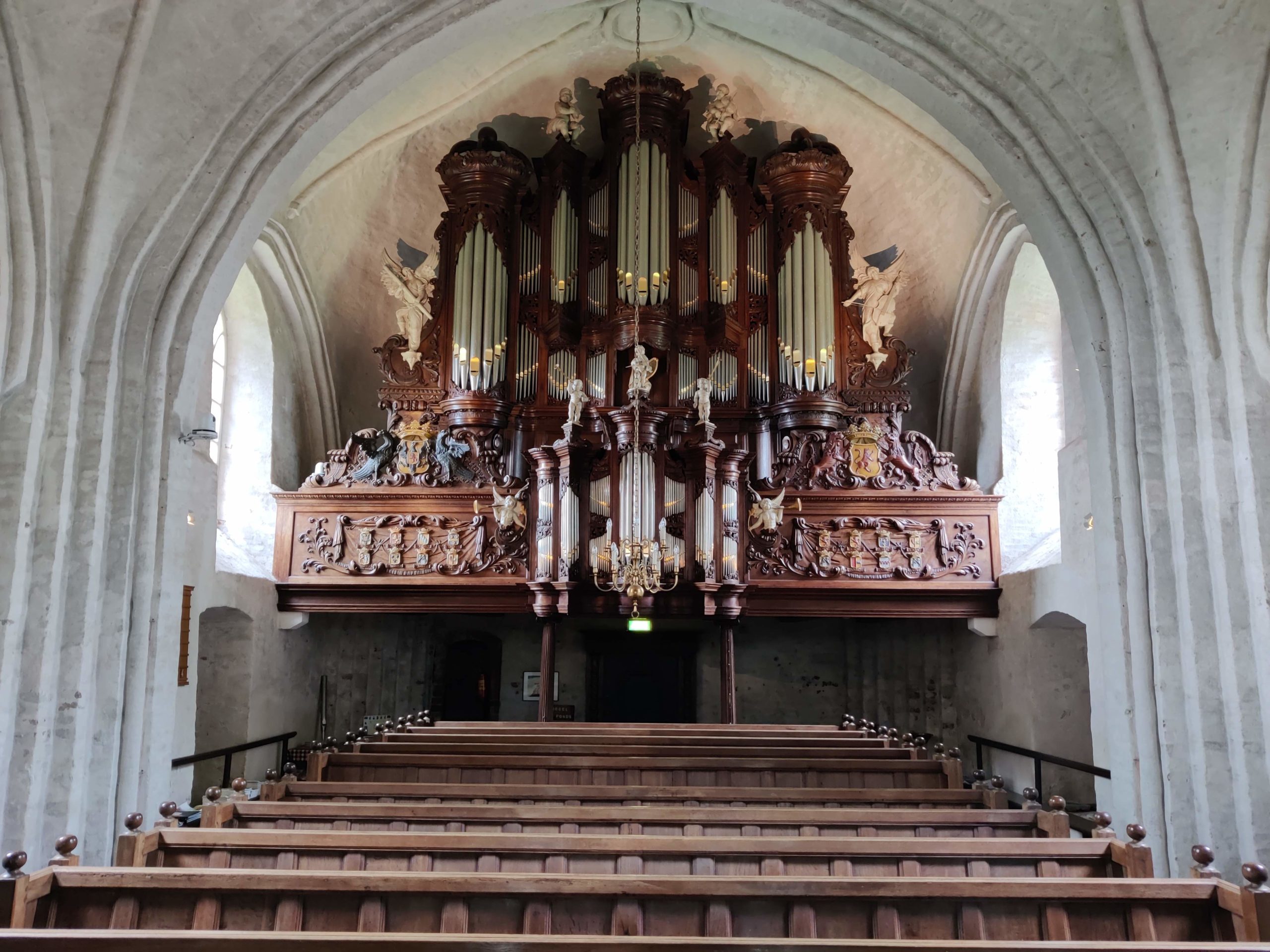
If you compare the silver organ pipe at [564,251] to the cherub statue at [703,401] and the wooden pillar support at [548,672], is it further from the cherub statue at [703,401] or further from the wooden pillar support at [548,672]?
the wooden pillar support at [548,672]

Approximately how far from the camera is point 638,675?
42.3 ft

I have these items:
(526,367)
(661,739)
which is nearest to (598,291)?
(526,367)

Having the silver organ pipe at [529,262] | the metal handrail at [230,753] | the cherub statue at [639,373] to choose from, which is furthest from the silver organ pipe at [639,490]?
the metal handrail at [230,753]

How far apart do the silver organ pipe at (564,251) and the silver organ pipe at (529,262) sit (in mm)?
182

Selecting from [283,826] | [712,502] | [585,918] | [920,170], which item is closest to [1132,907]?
[585,918]

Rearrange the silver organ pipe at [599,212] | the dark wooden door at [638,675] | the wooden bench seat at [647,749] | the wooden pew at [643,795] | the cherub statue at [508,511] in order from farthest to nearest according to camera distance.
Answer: the dark wooden door at [638,675], the silver organ pipe at [599,212], the cherub statue at [508,511], the wooden bench seat at [647,749], the wooden pew at [643,795]

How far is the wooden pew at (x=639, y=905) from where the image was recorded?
322cm

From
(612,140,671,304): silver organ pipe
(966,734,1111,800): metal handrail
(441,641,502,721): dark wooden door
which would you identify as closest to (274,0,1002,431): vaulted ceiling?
(612,140,671,304): silver organ pipe

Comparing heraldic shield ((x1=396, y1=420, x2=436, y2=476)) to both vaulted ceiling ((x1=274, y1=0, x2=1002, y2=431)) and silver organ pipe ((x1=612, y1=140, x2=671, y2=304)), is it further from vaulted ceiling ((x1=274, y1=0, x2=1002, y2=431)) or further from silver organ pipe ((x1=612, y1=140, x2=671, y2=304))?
silver organ pipe ((x1=612, y1=140, x2=671, y2=304))

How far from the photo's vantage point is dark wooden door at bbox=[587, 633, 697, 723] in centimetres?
1281

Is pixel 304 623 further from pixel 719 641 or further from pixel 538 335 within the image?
pixel 719 641

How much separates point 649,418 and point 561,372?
4.86 feet

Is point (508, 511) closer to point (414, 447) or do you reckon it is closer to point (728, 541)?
point (414, 447)

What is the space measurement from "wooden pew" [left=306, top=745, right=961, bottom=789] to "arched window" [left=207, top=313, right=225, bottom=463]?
569cm
